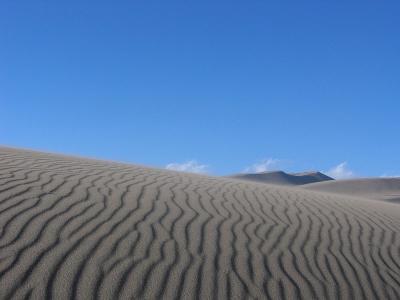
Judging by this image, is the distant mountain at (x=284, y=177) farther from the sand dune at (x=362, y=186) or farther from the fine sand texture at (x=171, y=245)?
the fine sand texture at (x=171, y=245)

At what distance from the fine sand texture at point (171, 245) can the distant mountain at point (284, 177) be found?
1474 inches

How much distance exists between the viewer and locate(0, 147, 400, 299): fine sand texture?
462 centimetres

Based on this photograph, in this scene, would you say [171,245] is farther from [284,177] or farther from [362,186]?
[284,177]

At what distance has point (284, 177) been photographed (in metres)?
50.0

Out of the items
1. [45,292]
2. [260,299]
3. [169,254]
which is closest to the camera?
[45,292]

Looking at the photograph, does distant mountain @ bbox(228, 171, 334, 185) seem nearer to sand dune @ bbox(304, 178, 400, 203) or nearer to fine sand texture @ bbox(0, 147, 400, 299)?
sand dune @ bbox(304, 178, 400, 203)

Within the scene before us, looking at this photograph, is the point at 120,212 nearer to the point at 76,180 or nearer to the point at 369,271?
the point at 76,180

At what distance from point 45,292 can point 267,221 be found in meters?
3.58

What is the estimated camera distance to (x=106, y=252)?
5078mm

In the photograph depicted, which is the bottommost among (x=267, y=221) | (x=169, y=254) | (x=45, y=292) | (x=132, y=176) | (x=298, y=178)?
(x=45, y=292)

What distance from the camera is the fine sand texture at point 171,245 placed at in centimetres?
462

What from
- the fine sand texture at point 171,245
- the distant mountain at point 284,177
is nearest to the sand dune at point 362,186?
the distant mountain at point 284,177

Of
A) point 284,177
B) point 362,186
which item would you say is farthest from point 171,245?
point 284,177

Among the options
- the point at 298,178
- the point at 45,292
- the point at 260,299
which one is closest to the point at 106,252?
the point at 45,292
